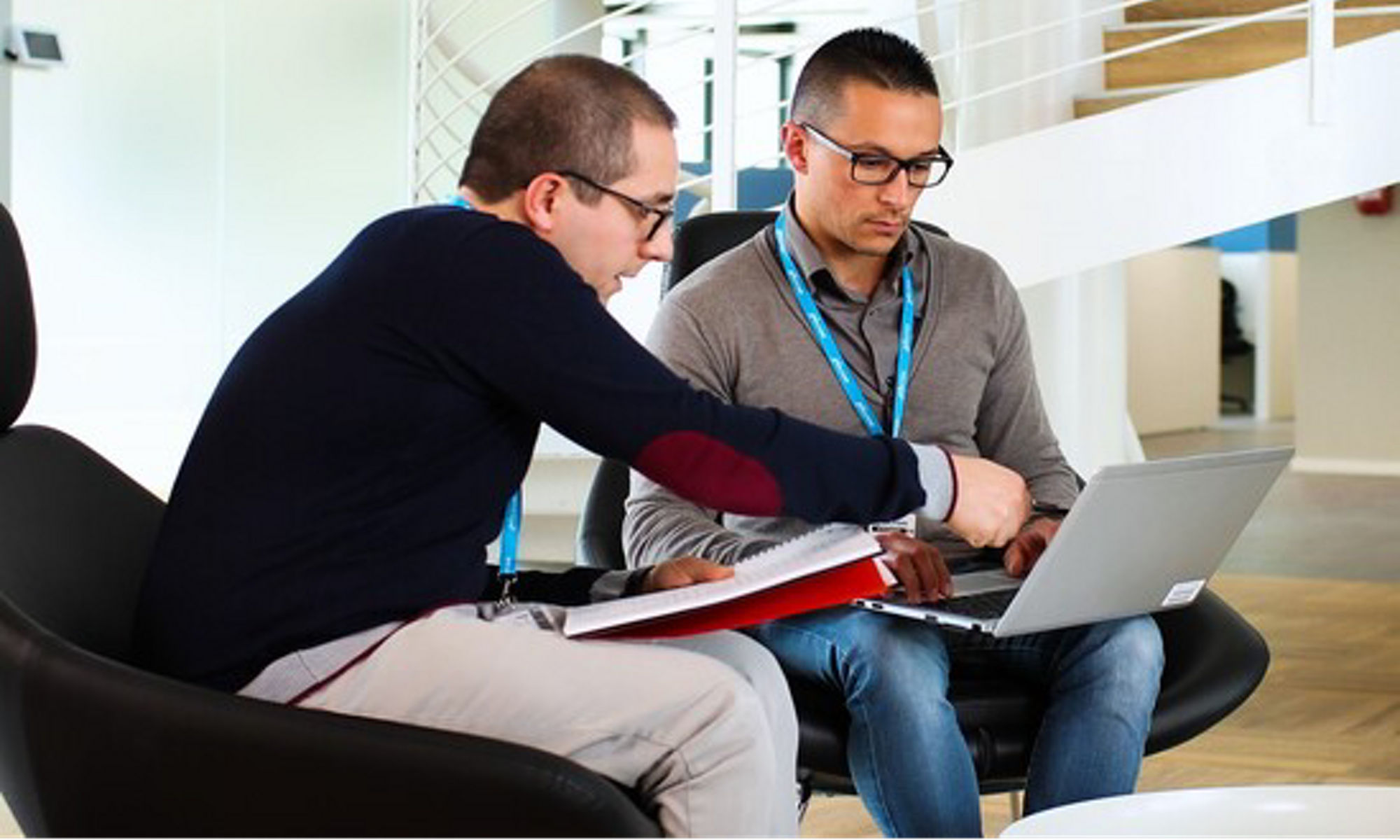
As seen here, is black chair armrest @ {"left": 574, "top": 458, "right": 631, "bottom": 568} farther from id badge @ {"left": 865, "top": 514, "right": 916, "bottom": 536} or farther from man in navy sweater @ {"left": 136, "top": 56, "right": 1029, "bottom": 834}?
man in navy sweater @ {"left": 136, "top": 56, "right": 1029, "bottom": 834}

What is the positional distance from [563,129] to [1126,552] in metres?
0.70

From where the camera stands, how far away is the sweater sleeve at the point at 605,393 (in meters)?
1.82

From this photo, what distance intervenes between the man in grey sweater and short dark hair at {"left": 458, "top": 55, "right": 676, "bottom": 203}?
591 millimetres

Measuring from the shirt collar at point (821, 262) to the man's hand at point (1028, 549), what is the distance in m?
0.43

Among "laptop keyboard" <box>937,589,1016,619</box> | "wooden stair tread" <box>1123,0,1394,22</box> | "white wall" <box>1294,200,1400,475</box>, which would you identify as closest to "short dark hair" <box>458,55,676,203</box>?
"laptop keyboard" <box>937,589,1016,619</box>

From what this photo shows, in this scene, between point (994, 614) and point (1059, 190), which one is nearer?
point (994, 614)

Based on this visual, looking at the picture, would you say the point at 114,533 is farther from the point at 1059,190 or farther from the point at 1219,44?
the point at 1219,44

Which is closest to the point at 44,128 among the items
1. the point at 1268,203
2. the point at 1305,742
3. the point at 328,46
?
the point at 328,46

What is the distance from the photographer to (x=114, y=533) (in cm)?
210

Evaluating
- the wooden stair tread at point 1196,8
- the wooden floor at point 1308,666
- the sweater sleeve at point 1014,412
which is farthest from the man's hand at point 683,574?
the wooden stair tread at point 1196,8

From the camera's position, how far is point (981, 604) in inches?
93.4

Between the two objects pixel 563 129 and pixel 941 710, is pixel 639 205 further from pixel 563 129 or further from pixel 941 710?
pixel 941 710

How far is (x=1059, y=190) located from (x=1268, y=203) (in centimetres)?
51

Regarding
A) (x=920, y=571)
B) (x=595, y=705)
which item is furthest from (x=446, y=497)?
(x=920, y=571)
